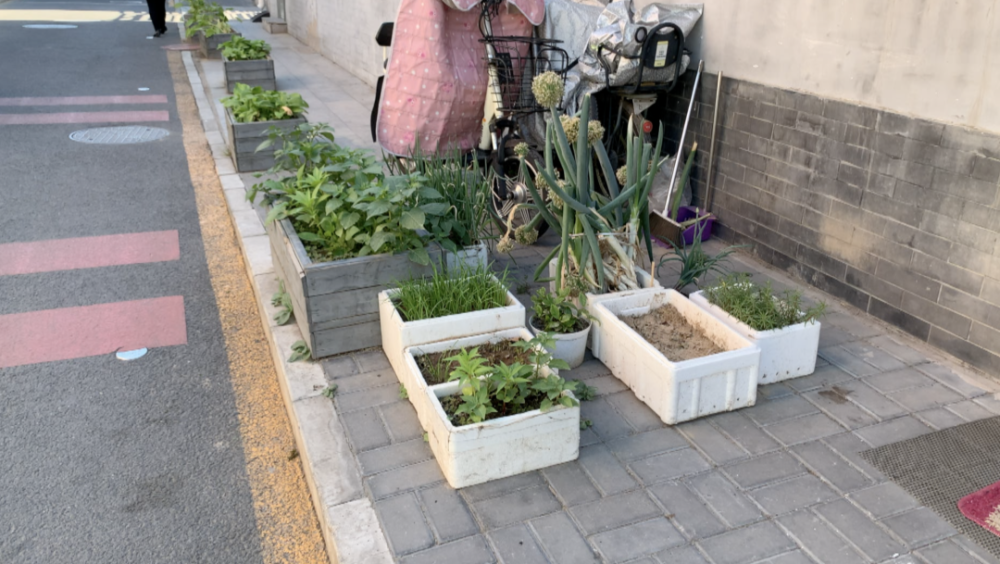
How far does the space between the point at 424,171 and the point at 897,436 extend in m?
2.97

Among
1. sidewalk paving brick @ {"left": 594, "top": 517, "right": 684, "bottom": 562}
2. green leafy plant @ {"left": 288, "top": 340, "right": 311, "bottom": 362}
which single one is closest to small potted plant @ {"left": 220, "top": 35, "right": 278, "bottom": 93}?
green leafy plant @ {"left": 288, "top": 340, "right": 311, "bottom": 362}

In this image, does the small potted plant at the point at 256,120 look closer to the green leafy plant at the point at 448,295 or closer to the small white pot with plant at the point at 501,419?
the green leafy plant at the point at 448,295

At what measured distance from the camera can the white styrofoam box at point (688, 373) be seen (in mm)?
3447

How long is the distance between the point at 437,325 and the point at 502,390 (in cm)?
65

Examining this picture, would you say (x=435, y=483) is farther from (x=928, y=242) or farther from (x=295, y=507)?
(x=928, y=242)

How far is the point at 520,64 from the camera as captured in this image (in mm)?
5832

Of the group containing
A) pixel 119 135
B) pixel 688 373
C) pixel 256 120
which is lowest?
pixel 119 135

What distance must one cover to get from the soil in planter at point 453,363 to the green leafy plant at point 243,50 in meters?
8.78

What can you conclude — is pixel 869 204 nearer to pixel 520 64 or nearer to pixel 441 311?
pixel 441 311

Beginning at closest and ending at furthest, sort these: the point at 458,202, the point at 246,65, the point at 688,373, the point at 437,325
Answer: the point at 688,373 < the point at 437,325 < the point at 458,202 < the point at 246,65

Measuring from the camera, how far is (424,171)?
489 centimetres

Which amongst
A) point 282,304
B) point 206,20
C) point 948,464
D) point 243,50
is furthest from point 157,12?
point 948,464

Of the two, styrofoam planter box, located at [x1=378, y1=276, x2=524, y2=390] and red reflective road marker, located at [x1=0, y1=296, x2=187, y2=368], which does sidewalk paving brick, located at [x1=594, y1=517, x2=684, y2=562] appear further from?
red reflective road marker, located at [x1=0, y1=296, x2=187, y2=368]

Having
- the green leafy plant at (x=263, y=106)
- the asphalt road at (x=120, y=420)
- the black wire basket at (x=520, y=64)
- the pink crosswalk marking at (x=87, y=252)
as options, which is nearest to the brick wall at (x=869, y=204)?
the black wire basket at (x=520, y=64)
